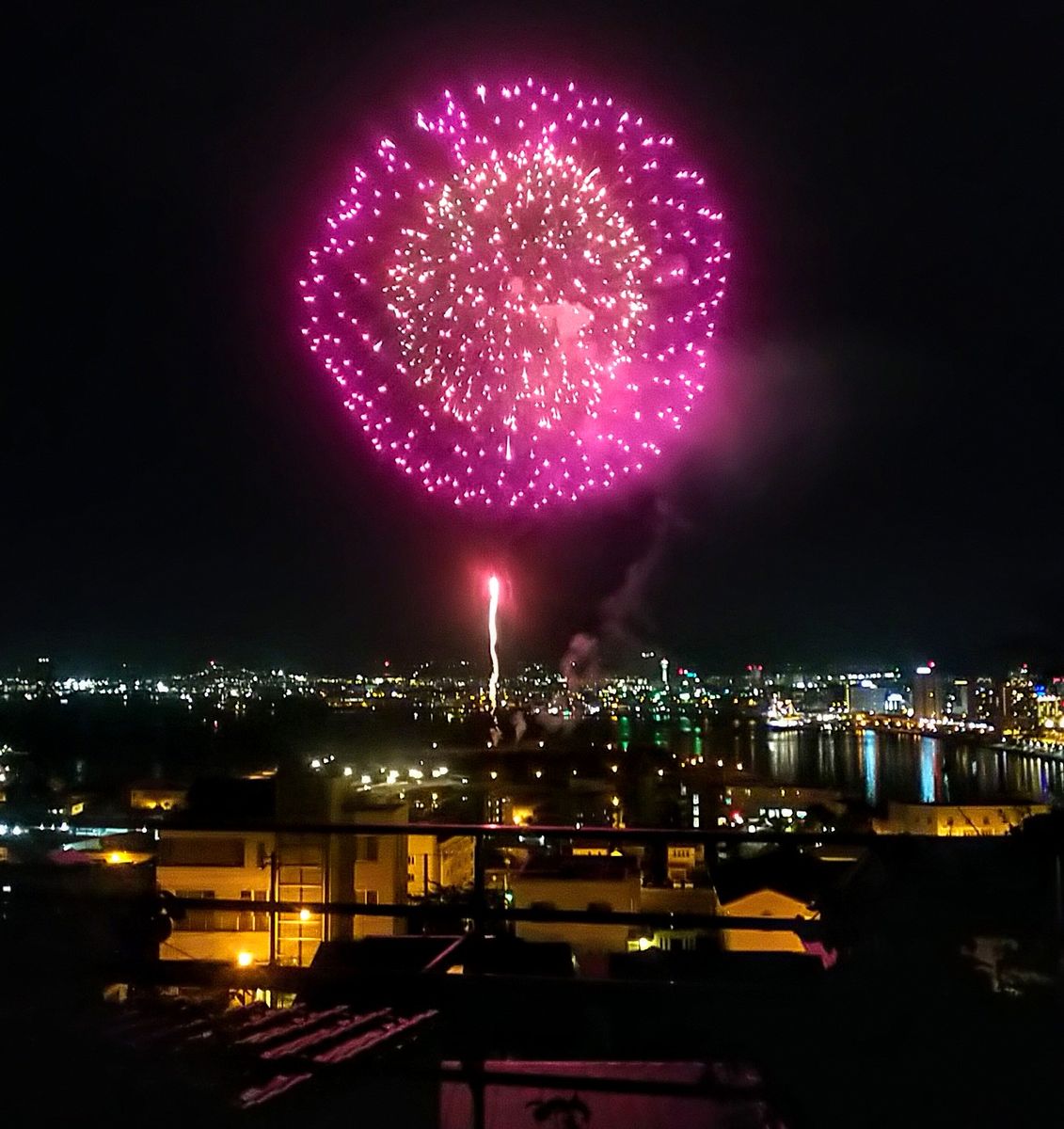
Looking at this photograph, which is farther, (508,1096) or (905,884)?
(905,884)

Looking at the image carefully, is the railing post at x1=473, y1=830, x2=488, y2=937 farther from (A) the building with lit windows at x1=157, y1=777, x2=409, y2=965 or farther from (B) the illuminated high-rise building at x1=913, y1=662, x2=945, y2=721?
(B) the illuminated high-rise building at x1=913, y1=662, x2=945, y2=721

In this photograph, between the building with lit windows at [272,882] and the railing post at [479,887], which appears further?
the building with lit windows at [272,882]

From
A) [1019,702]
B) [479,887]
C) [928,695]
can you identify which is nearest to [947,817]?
[479,887]

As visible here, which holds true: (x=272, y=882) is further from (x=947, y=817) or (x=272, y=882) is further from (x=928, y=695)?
(x=928, y=695)

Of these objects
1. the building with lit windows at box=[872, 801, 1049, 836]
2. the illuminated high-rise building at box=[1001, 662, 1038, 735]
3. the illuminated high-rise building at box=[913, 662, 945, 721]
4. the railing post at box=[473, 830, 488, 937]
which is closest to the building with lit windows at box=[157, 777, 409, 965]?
the railing post at box=[473, 830, 488, 937]

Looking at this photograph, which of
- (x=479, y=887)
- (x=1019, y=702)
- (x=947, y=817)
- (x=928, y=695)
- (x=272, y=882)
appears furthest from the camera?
(x=928, y=695)

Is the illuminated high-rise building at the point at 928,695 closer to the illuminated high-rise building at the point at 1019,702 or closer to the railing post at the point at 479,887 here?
the illuminated high-rise building at the point at 1019,702

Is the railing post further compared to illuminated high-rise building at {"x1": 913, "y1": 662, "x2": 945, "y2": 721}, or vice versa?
illuminated high-rise building at {"x1": 913, "y1": 662, "x2": 945, "y2": 721}

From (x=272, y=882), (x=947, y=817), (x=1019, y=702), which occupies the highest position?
(x=1019, y=702)

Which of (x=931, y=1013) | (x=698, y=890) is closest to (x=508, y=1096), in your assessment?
(x=931, y=1013)

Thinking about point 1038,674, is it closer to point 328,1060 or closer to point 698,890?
point 698,890

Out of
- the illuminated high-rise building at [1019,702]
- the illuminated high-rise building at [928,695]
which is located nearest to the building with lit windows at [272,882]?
the illuminated high-rise building at [1019,702]
